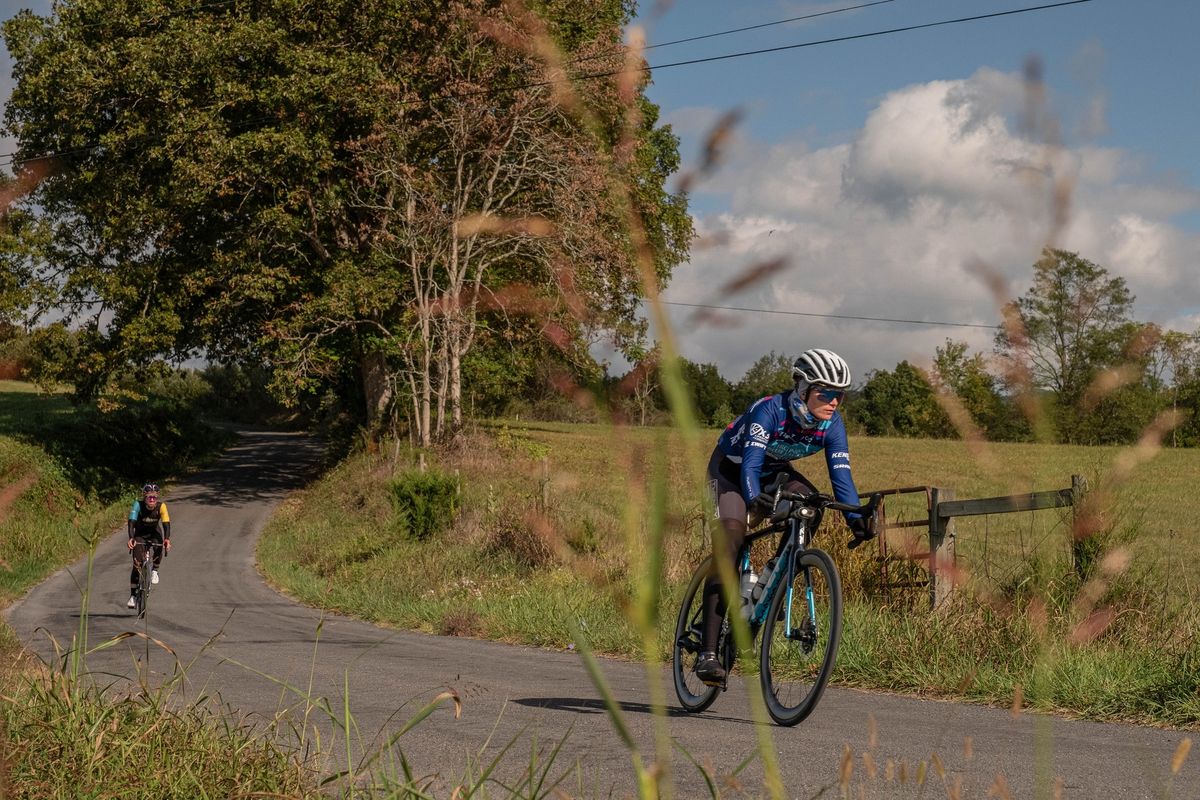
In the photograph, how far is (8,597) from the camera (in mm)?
21094

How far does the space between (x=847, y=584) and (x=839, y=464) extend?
4500mm

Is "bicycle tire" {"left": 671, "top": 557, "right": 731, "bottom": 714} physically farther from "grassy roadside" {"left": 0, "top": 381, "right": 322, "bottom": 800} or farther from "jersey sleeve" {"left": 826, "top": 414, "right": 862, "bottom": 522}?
"grassy roadside" {"left": 0, "top": 381, "right": 322, "bottom": 800}

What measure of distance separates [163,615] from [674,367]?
18.2 meters

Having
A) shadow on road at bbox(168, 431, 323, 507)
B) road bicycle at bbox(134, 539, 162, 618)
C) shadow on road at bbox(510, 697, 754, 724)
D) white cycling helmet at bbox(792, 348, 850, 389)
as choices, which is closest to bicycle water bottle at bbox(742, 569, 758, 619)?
shadow on road at bbox(510, 697, 754, 724)

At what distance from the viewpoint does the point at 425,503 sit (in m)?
22.3

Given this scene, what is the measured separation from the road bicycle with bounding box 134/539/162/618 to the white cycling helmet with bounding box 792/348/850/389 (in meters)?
13.4

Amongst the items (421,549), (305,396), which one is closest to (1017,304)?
(421,549)

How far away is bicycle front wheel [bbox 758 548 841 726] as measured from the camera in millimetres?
6160

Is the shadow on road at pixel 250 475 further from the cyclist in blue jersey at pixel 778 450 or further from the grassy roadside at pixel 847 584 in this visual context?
the cyclist in blue jersey at pixel 778 450

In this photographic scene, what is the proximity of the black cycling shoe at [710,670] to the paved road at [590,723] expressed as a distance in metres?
0.24

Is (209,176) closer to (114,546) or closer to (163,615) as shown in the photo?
(114,546)

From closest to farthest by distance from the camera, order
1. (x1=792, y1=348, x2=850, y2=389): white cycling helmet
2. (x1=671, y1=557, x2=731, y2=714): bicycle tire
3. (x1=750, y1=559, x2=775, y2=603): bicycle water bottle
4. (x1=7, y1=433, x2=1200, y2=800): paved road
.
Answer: (x1=7, y1=433, x2=1200, y2=800): paved road → (x1=792, y1=348, x2=850, y2=389): white cycling helmet → (x1=750, y1=559, x2=775, y2=603): bicycle water bottle → (x1=671, y1=557, x2=731, y2=714): bicycle tire

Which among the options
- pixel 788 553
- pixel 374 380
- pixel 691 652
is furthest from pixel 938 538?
pixel 374 380

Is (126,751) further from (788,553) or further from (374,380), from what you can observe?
(374,380)
